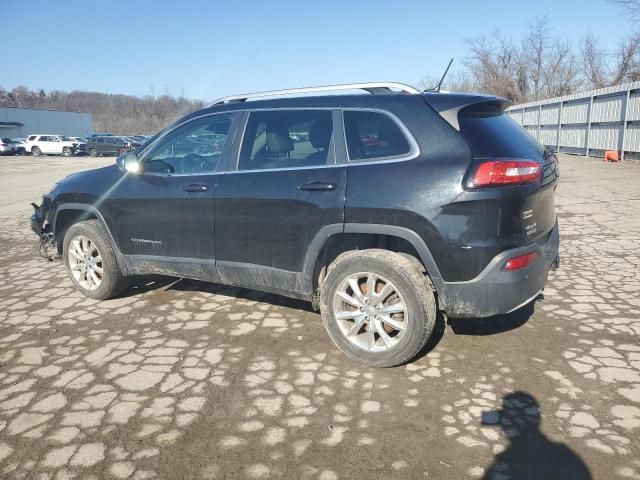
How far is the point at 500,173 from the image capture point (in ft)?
9.71

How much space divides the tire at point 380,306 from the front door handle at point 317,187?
18.8 inches

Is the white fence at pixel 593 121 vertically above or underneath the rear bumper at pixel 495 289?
above

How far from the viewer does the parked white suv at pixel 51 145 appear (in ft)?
128

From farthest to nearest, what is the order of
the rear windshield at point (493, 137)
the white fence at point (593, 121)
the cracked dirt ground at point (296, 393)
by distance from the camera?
the white fence at point (593, 121), the rear windshield at point (493, 137), the cracked dirt ground at point (296, 393)

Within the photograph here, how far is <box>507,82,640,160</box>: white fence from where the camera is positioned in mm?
15398

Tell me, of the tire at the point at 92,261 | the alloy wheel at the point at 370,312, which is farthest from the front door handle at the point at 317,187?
the tire at the point at 92,261

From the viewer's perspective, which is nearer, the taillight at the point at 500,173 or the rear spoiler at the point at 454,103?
the taillight at the point at 500,173

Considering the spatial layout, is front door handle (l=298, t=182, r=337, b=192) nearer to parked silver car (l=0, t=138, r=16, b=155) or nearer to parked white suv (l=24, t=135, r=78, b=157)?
parked white suv (l=24, t=135, r=78, b=157)

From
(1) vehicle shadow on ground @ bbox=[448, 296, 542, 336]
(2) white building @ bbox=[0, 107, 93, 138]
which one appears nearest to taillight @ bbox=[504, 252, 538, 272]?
(1) vehicle shadow on ground @ bbox=[448, 296, 542, 336]

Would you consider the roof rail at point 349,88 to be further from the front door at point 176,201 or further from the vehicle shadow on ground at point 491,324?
the vehicle shadow on ground at point 491,324

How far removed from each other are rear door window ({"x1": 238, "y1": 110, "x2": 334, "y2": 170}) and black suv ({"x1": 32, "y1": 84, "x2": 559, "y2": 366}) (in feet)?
0.03

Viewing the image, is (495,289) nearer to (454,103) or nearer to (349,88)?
(454,103)

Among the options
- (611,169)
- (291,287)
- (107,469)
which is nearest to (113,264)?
(291,287)

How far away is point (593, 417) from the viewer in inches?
108
